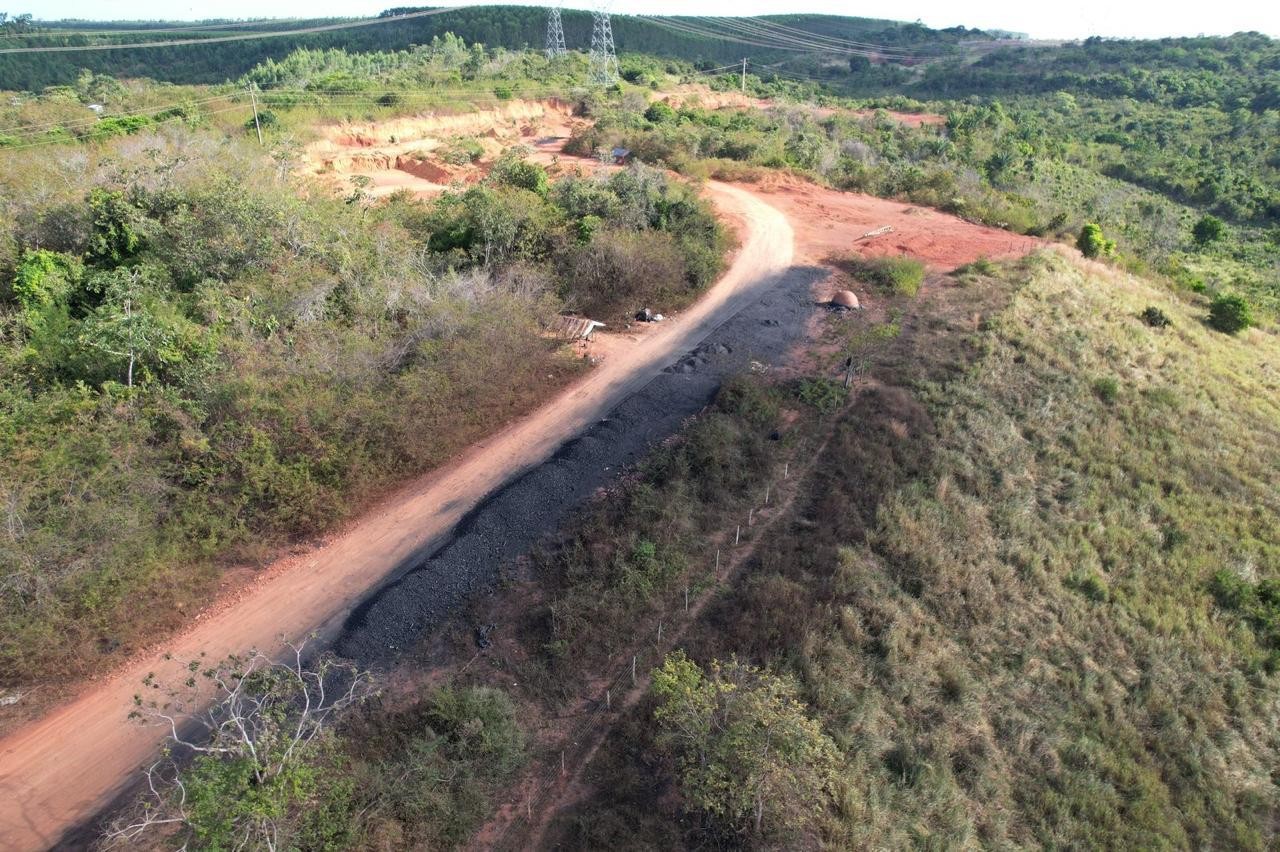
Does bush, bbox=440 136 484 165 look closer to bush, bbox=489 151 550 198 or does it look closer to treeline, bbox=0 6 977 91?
bush, bbox=489 151 550 198

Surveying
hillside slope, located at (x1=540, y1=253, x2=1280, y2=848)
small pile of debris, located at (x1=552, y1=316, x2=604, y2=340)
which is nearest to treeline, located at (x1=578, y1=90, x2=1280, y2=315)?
hillside slope, located at (x1=540, y1=253, x2=1280, y2=848)

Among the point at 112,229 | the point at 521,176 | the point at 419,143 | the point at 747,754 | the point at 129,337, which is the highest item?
the point at 521,176

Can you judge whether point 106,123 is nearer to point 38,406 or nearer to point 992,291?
point 38,406

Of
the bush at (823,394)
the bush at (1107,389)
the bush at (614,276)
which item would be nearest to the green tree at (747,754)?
the bush at (823,394)

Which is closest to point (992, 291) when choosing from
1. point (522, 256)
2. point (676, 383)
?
point (676, 383)

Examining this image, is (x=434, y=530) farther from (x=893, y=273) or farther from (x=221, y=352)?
(x=893, y=273)

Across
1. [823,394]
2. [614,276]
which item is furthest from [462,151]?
[823,394]
